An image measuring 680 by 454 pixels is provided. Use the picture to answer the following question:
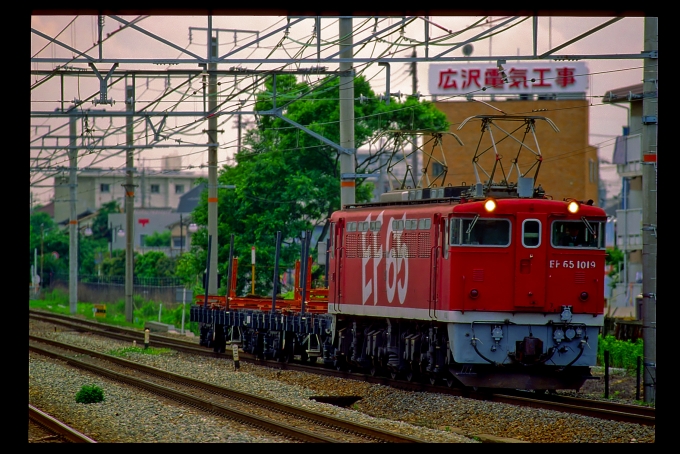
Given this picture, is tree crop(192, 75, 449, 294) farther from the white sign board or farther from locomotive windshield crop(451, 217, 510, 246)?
locomotive windshield crop(451, 217, 510, 246)

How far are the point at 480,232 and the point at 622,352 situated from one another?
10399 millimetres

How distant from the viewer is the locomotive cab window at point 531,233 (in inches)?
688

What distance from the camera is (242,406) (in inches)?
677

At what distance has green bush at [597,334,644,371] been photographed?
84.0 ft

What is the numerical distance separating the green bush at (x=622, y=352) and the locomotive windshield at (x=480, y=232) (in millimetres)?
9304

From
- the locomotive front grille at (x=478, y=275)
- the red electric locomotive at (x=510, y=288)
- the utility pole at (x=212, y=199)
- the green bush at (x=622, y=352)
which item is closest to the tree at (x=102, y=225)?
the utility pole at (x=212, y=199)

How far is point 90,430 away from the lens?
1464 cm

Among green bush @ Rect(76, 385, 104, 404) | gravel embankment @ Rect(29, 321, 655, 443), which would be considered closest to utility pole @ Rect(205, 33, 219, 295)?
gravel embankment @ Rect(29, 321, 655, 443)

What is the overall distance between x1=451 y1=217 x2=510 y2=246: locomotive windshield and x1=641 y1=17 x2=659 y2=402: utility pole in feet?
8.16

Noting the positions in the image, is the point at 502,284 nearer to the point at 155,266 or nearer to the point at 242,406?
the point at 242,406

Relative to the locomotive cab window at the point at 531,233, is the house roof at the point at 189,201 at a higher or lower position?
higher

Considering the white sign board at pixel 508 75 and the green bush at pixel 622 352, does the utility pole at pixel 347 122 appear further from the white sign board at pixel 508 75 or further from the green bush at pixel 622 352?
the white sign board at pixel 508 75

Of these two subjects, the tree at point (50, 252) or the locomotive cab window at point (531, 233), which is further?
the tree at point (50, 252)
